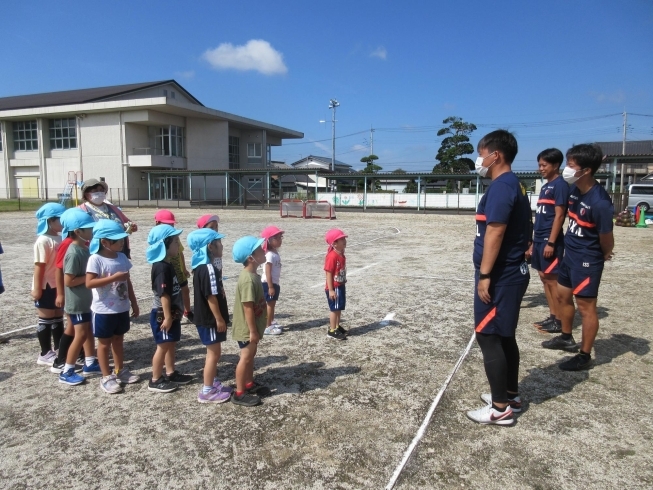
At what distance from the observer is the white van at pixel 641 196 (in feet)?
83.1

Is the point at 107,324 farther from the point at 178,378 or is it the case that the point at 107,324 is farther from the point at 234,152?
the point at 234,152

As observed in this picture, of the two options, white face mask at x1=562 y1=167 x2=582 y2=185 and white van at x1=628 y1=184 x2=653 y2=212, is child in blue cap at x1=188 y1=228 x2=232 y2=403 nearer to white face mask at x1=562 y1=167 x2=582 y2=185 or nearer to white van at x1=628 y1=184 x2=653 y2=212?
white face mask at x1=562 y1=167 x2=582 y2=185

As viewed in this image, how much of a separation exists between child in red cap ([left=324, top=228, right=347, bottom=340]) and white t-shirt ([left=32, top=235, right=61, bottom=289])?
267cm

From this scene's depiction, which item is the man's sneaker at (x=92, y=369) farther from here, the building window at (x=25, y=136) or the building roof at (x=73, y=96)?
the building window at (x=25, y=136)

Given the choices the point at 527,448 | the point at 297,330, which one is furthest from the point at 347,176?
the point at 527,448

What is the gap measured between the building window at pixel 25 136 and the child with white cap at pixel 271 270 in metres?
50.7

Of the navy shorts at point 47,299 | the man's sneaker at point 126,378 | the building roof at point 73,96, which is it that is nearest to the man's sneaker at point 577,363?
the man's sneaker at point 126,378

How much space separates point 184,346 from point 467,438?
10.00 ft

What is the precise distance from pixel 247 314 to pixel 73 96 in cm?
5830

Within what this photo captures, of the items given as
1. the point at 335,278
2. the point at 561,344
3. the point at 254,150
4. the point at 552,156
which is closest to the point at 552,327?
the point at 561,344

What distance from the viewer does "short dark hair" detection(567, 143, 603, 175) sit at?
156 inches

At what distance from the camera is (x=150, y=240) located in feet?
11.7

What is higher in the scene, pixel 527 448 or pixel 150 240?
pixel 150 240

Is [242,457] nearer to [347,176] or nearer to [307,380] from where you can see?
[307,380]
